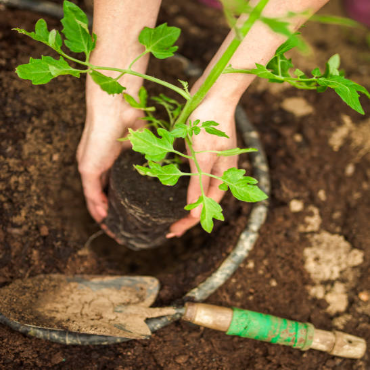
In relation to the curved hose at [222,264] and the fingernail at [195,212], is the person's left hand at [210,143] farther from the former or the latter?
the curved hose at [222,264]

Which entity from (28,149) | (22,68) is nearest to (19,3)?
(28,149)

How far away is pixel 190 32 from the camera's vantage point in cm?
200

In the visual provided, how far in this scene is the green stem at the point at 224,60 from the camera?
0.65 meters

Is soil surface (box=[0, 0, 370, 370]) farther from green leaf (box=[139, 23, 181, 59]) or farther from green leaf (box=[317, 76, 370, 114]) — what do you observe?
green leaf (box=[317, 76, 370, 114])

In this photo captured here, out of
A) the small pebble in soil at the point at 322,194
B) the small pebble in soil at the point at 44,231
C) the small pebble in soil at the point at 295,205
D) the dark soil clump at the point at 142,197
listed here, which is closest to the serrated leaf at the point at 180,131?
the dark soil clump at the point at 142,197

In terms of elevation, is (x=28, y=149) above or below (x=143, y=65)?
below

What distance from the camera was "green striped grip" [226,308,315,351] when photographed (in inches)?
47.1

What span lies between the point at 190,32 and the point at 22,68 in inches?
52.5

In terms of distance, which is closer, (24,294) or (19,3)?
(24,294)

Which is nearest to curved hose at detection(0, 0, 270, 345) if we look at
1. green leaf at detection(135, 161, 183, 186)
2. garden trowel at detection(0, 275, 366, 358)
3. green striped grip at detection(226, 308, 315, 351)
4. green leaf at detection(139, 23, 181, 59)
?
garden trowel at detection(0, 275, 366, 358)

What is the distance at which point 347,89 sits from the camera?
0.83 m

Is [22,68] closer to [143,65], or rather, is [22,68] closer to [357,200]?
[143,65]

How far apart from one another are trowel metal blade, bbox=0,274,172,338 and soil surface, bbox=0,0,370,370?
0.22ft

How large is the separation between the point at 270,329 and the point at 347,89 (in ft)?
2.54
